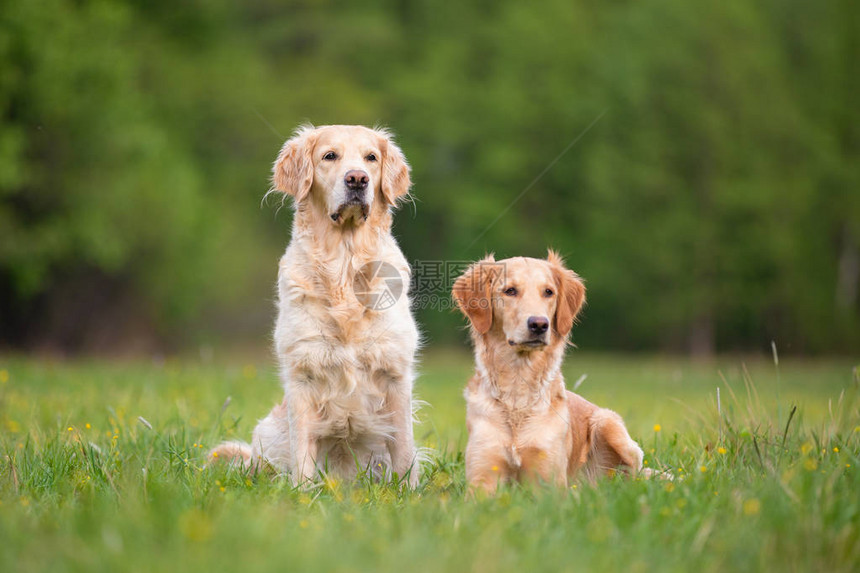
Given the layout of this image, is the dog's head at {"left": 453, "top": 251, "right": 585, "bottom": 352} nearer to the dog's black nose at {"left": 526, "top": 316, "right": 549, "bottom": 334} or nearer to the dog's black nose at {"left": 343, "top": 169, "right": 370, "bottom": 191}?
the dog's black nose at {"left": 526, "top": 316, "right": 549, "bottom": 334}

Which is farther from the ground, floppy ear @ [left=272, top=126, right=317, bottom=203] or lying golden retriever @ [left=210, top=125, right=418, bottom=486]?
floppy ear @ [left=272, top=126, right=317, bottom=203]

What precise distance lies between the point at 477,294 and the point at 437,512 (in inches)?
57.9

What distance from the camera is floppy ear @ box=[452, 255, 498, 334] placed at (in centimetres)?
454

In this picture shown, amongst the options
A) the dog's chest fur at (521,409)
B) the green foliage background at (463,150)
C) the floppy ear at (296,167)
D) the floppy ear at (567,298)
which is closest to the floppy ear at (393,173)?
the floppy ear at (296,167)

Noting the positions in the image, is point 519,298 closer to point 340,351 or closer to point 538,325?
point 538,325

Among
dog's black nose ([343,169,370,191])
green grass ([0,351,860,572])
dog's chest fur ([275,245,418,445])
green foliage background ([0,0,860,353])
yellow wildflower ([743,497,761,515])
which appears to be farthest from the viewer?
green foliage background ([0,0,860,353])

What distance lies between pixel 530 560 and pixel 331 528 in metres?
0.82

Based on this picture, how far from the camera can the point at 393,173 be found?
16.4ft

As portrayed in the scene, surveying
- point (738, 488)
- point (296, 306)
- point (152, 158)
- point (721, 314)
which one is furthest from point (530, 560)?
point (721, 314)

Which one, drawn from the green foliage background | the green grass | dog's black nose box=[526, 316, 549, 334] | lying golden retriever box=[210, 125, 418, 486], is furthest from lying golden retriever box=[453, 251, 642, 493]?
the green foliage background

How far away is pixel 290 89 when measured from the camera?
74.9 feet

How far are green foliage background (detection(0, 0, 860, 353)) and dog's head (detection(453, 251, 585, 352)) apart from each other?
10767 mm

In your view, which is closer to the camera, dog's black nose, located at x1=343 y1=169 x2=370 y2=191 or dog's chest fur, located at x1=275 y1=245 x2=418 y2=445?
dog's chest fur, located at x1=275 y1=245 x2=418 y2=445

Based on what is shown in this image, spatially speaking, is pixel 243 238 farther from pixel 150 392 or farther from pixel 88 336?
pixel 150 392
